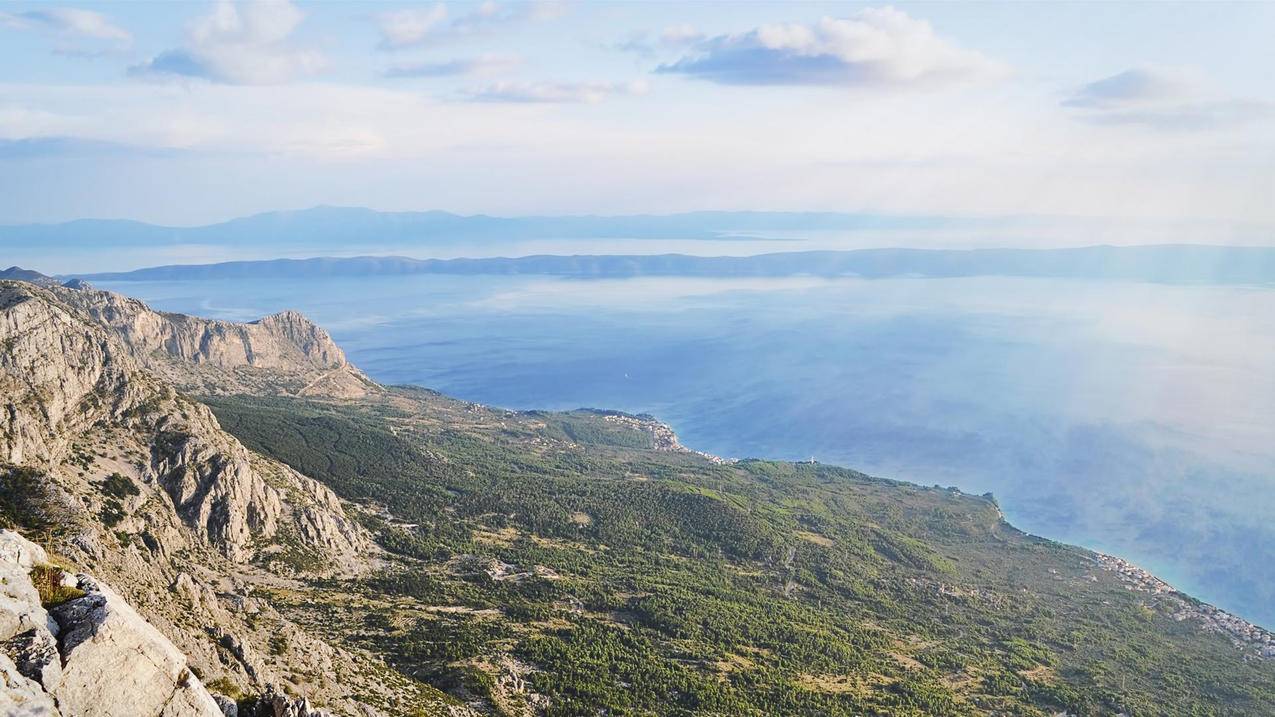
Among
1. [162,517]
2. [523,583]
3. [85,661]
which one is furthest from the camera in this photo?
[523,583]

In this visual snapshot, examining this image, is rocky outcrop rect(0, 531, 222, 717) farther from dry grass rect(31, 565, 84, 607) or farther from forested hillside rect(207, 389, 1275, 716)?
forested hillside rect(207, 389, 1275, 716)

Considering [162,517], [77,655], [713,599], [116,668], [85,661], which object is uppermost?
[77,655]

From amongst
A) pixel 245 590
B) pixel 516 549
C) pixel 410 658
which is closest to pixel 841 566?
pixel 516 549

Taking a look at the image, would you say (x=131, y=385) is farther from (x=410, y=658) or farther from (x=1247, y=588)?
(x=1247, y=588)

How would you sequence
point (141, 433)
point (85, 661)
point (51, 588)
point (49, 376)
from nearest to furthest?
point (85, 661)
point (51, 588)
point (49, 376)
point (141, 433)

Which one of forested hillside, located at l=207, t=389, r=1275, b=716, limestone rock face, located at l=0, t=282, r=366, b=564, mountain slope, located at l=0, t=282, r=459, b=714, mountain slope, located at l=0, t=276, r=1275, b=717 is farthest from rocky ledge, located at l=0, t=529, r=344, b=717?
limestone rock face, located at l=0, t=282, r=366, b=564

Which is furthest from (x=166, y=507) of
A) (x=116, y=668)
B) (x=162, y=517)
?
(x=116, y=668)

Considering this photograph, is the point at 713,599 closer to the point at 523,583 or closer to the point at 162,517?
the point at 523,583

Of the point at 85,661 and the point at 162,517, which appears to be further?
the point at 162,517

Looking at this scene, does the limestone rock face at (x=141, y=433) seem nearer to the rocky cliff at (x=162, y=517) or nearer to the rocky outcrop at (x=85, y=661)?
the rocky cliff at (x=162, y=517)
